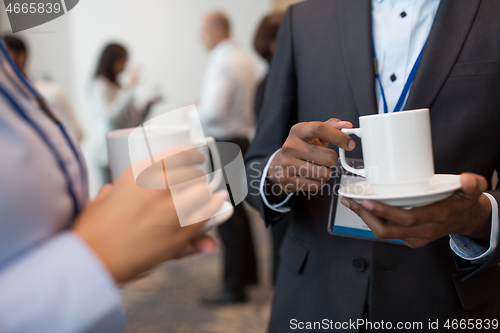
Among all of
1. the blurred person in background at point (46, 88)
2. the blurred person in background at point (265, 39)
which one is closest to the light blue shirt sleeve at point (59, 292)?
the blurred person in background at point (46, 88)

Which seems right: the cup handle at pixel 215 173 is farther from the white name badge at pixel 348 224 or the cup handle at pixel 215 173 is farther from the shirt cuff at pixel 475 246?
the shirt cuff at pixel 475 246

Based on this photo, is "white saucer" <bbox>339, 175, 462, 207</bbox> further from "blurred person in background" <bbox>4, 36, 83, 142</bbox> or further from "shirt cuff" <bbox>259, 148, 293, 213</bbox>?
"blurred person in background" <bbox>4, 36, 83, 142</bbox>

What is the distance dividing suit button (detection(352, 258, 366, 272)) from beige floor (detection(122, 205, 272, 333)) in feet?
4.41

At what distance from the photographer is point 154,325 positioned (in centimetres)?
197

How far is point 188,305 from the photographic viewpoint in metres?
2.17

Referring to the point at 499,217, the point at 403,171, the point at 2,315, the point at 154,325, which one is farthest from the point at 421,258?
the point at 154,325

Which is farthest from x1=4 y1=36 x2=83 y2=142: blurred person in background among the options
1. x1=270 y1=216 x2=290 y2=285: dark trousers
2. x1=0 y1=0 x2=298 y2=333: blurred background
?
x1=270 y1=216 x2=290 y2=285: dark trousers

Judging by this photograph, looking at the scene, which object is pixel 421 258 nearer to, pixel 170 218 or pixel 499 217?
pixel 499 217

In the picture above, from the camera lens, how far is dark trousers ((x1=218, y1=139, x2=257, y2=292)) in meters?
2.24

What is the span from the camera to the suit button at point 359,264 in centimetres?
74

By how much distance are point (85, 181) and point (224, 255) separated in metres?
1.99

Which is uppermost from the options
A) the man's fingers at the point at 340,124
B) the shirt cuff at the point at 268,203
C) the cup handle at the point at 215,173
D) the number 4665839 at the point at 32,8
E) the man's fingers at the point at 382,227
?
the number 4665839 at the point at 32,8

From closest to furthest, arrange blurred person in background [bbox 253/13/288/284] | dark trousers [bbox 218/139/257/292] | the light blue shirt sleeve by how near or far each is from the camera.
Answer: the light blue shirt sleeve
blurred person in background [bbox 253/13/288/284]
dark trousers [bbox 218/139/257/292]

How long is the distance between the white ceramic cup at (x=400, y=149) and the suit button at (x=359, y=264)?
11.4 inches
